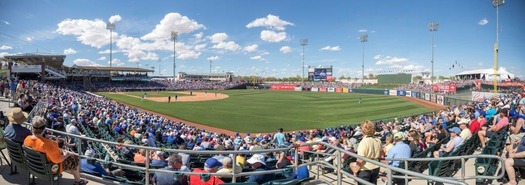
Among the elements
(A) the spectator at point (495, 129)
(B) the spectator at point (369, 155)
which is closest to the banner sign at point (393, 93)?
(A) the spectator at point (495, 129)

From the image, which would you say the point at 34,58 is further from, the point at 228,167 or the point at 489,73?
the point at 489,73

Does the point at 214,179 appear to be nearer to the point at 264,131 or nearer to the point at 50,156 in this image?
the point at 50,156

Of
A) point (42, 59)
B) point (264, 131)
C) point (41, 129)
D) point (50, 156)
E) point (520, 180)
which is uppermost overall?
point (42, 59)

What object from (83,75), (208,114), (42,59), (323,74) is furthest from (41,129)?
(323,74)

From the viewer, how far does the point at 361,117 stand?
33625 millimetres

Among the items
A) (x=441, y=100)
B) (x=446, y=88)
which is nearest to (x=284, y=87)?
(x=446, y=88)

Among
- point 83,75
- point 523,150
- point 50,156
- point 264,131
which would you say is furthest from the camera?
point 83,75

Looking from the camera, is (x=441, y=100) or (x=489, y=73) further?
(x=489, y=73)

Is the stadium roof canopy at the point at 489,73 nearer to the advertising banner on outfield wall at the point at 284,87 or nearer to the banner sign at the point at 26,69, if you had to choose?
the advertising banner on outfield wall at the point at 284,87

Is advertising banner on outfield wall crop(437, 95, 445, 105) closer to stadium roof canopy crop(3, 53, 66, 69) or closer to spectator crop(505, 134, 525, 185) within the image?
spectator crop(505, 134, 525, 185)

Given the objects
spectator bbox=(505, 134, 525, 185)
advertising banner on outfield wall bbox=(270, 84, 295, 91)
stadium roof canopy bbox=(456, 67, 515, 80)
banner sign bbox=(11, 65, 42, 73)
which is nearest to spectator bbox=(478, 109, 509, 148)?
spectator bbox=(505, 134, 525, 185)

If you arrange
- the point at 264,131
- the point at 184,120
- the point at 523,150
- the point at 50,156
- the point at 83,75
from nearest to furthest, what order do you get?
the point at 50,156 < the point at 523,150 < the point at 264,131 < the point at 184,120 < the point at 83,75

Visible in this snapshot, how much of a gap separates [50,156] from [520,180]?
872 cm

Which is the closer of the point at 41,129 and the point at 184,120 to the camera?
the point at 41,129
